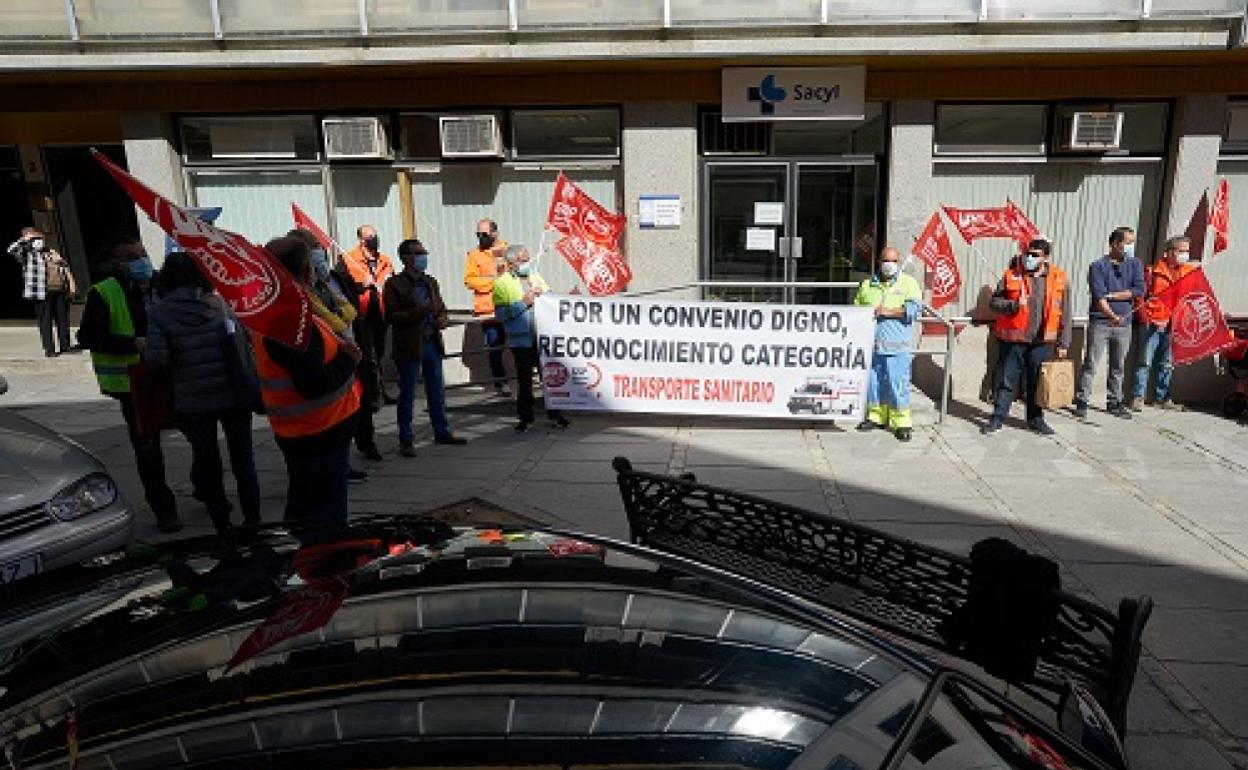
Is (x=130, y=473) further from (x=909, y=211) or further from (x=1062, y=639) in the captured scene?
(x=909, y=211)

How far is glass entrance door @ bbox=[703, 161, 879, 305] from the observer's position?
30.1ft

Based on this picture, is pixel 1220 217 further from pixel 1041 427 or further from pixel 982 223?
pixel 1041 427

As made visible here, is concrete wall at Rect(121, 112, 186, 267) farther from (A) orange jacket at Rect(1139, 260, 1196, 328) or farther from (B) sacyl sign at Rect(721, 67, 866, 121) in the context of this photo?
(A) orange jacket at Rect(1139, 260, 1196, 328)

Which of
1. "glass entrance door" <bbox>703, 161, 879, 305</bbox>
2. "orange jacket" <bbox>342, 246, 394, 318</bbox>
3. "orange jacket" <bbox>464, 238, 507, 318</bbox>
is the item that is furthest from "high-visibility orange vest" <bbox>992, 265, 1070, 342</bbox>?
"orange jacket" <bbox>342, 246, 394, 318</bbox>

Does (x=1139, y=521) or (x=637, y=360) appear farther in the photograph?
(x=637, y=360)

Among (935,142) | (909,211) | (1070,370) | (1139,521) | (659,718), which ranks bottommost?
(1139,521)

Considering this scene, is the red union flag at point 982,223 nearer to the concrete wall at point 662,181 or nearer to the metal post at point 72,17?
the concrete wall at point 662,181

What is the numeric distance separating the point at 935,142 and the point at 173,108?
30.6ft

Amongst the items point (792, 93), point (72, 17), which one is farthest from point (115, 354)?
point (792, 93)

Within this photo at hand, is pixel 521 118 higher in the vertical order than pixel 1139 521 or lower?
higher

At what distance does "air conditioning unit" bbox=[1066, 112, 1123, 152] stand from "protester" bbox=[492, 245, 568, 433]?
Result: 20.5 ft

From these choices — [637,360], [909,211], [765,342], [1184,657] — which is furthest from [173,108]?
[1184,657]

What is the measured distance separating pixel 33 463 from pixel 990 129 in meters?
9.54

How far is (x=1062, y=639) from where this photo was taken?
2.44 metres
